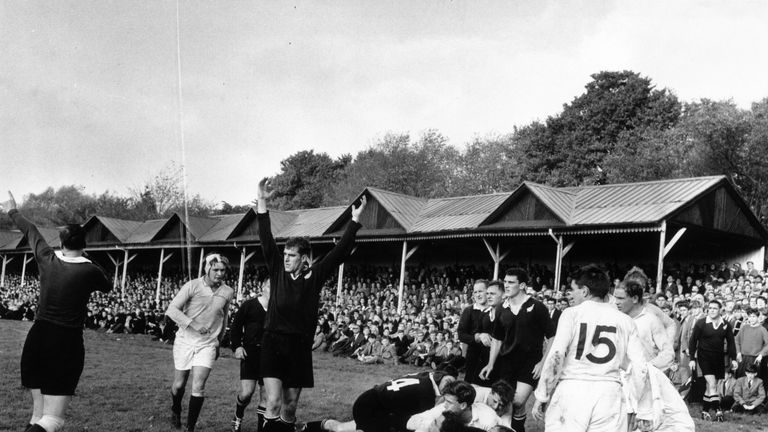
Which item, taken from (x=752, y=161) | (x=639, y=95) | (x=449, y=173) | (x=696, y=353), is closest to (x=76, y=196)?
(x=449, y=173)

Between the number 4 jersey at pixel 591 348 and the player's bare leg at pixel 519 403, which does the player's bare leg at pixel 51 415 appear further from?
the player's bare leg at pixel 519 403

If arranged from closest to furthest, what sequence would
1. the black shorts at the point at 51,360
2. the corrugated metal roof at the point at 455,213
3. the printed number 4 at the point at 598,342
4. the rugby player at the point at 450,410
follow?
the printed number 4 at the point at 598,342 → the black shorts at the point at 51,360 → the rugby player at the point at 450,410 → the corrugated metal roof at the point at 455,213

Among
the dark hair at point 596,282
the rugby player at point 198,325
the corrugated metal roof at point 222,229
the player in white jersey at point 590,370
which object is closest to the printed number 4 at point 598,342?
the player in white jersey at point 590,370

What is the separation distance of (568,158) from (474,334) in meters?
39.7

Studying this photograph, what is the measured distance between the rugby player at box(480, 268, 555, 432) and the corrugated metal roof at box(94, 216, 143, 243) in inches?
1520

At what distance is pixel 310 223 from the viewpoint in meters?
35.2

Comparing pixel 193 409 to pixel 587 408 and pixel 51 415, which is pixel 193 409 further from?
pixel 587 408

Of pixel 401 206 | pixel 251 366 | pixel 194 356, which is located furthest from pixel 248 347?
pixel 401 206

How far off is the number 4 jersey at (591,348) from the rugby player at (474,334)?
2785mm

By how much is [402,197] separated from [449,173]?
31.8 m

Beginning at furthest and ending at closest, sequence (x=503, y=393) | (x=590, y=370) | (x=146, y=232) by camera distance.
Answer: (x=146, y=232), (x=503, y=393), (x=590, y=370)

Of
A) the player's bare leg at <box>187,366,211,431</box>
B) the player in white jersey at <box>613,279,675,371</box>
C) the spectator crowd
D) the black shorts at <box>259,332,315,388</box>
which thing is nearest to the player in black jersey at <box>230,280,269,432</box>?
the player's bare leg at <box>187,366,211,431</box>

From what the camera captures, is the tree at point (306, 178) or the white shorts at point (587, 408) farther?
the tree at point (306, 178)

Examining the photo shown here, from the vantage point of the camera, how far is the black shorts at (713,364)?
1219 cm
